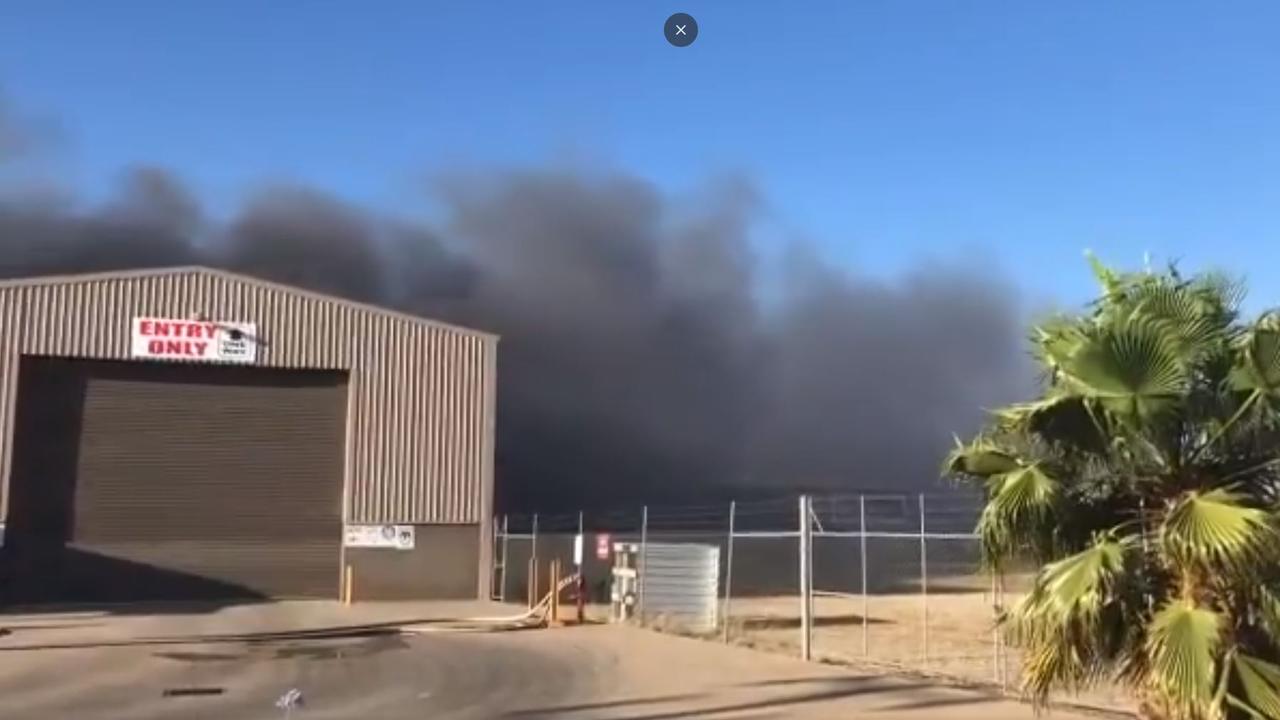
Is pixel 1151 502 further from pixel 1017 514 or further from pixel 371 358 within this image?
pixel 371 358

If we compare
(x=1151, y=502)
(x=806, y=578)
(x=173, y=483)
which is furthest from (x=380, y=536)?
(x=1151, y=502)

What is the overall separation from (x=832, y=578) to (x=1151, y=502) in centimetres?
4046

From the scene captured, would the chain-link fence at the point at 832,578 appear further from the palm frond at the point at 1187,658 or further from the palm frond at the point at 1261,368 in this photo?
the palm frond at the point at 1261,368

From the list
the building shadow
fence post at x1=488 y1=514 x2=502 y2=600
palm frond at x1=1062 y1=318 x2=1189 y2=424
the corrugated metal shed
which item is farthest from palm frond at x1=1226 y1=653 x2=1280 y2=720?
fence post at x1=488 y1=514 x2=502 y2=600

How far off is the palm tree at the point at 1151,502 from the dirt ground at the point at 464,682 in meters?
5.66

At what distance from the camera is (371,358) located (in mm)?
40781

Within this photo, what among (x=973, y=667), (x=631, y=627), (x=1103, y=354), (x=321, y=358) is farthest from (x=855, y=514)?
(x=1103, y=354)

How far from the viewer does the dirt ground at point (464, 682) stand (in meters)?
15.9

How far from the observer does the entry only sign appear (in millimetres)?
38406

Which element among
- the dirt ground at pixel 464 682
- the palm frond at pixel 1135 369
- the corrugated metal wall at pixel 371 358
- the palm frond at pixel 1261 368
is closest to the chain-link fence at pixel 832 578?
the dirt ground at pixel 464 682

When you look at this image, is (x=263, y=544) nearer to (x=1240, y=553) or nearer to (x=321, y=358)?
(x=321, y=358)

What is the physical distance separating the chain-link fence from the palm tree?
1090 millimetres

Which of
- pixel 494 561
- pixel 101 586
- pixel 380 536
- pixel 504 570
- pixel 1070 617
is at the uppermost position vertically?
pixel 380 536

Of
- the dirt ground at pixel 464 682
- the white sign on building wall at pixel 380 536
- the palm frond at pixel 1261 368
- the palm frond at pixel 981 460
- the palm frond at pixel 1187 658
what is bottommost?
the dirt ground at pixel 464 682
